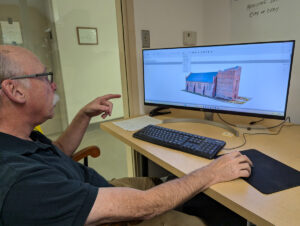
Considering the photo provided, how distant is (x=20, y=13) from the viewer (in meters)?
1.90

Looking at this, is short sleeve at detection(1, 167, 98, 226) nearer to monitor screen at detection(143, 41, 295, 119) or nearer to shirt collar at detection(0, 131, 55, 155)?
shirt collar at detection(0, 131, 55, 155)

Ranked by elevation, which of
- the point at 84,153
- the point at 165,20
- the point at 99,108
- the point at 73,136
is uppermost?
the point at 165,20

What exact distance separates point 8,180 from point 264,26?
1.56m

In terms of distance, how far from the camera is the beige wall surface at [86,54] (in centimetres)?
234

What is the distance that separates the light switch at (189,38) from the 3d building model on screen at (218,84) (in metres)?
0.56

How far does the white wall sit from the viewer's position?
1.45m

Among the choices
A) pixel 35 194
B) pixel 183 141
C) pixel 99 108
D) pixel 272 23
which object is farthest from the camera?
pixel 272 23

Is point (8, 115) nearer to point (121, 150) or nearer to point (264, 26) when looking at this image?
point (264, 26)

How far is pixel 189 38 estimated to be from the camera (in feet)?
5.61

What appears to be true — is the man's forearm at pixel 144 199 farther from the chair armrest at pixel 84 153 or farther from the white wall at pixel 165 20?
the white wall at pixel 165 20

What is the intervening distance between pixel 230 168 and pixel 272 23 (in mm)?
1083

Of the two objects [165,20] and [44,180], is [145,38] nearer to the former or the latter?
[165,20]

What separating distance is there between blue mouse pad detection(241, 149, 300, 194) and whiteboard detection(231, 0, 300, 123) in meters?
0.69

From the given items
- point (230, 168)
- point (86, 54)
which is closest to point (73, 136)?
point (230, 168)
